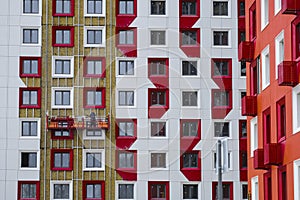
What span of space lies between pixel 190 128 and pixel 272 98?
85.1ft

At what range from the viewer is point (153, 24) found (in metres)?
61.8

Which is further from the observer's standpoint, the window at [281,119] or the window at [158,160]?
the window at [158,160]

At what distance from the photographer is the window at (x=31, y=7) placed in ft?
202

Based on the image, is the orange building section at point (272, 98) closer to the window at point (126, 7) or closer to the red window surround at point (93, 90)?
the window at point (126, 7)

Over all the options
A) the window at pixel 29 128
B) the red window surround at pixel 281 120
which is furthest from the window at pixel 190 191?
the red window surround at pixel 281 120

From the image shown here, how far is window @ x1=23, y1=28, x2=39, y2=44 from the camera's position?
201 feet

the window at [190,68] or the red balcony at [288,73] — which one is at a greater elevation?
Result: the window at [190,68]

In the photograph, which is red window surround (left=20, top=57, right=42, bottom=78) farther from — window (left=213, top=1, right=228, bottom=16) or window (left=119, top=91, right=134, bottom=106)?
window (left=213, top=1, right=228, bottom=16)

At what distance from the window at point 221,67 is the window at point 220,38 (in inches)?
48.1

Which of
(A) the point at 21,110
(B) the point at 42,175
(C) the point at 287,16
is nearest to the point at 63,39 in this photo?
(A) the point at 21,110

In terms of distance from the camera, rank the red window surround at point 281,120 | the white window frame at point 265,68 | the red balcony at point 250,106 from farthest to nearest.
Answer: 1. the red balcony at point 250,106
2. the white window frame at point 265,68
3. the red window surround at point 281,120

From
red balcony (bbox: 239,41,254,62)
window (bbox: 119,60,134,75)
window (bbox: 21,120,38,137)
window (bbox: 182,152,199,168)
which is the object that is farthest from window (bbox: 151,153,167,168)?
red balcony (bbox: 239,41,254,62)

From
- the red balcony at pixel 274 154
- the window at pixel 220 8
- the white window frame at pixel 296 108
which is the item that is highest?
the window at pixel 220 8

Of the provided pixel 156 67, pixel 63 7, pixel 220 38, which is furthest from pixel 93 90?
pixel 220 38
